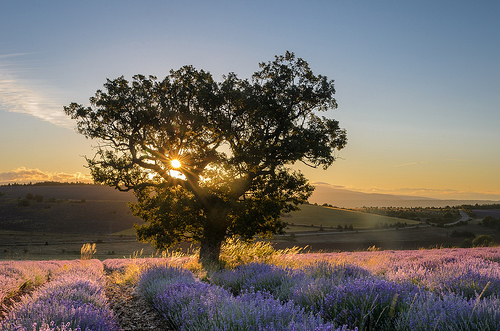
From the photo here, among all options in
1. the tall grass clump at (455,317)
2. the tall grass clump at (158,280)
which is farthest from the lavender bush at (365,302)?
the tall grass clump at (158,280)

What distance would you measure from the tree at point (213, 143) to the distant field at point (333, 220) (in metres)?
49.3

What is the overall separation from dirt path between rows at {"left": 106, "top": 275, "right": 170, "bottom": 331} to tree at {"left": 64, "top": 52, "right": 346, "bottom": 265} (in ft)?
16.6

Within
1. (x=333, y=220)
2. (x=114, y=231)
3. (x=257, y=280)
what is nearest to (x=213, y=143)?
(x=257, y=280)

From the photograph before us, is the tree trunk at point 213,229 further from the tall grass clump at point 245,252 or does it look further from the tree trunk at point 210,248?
the tall grass clump at point 245,252

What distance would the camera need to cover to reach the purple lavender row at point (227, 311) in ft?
12.7

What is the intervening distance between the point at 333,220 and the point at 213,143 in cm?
6448

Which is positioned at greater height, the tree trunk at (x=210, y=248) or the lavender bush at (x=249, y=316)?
the lavender bush at (x=249, y=316)

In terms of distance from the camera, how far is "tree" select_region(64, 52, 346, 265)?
14.2 metres

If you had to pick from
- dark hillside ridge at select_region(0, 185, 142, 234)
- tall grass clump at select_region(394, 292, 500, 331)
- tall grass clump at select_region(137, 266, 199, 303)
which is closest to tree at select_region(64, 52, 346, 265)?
tall grass clump at select_region(137, 266, 199, 303)

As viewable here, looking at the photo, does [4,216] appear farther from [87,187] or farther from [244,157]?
[244,157]

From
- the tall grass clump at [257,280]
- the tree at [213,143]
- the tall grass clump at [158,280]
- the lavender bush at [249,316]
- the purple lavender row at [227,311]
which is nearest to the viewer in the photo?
the lavender bush at [249,316]

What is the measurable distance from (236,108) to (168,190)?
480 cm

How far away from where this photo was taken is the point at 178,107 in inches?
576

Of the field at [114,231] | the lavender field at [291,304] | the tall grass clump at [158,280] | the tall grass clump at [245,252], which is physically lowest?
the field at [114,231]
